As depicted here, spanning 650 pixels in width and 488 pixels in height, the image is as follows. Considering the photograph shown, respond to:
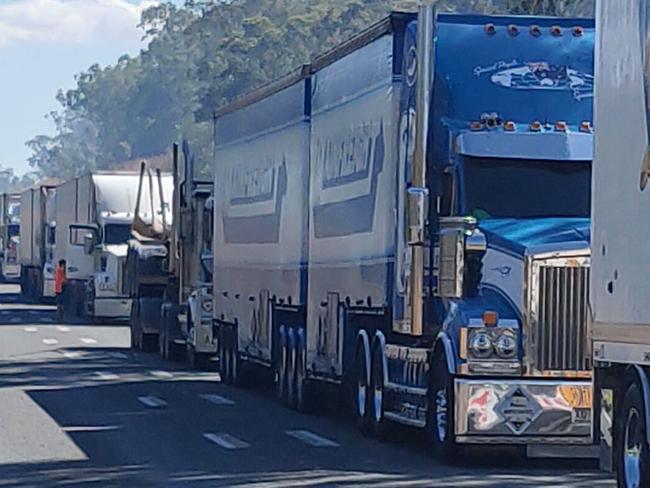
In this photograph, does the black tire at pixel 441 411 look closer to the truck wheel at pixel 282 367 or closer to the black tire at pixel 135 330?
the truck wheel at pixel 282 367

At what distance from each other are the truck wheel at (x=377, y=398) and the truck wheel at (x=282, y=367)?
4.40m

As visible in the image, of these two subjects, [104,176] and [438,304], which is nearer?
[438,304]

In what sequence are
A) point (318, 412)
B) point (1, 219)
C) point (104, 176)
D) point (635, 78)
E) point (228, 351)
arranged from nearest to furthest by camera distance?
1. point (635, 78)
2. point (318, 412)
3. point (228, 351)
4. point (104, 176)
5. point (1, 219)

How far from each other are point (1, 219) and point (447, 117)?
70.4 m

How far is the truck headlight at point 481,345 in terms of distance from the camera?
15.9 meters

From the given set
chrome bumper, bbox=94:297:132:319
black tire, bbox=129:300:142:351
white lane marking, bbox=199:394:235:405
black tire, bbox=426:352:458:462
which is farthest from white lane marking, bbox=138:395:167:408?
chrome bumper, bbox=94:297:132:319

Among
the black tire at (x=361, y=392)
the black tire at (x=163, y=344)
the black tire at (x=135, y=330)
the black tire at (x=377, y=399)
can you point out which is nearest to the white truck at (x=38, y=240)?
the black tire at (x=135, y=330)

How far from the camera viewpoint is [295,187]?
73.9 ft

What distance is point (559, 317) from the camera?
51.7 feet

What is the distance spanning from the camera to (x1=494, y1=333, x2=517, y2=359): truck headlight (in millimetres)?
15883

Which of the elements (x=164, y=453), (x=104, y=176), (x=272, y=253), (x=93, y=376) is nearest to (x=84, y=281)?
(x=104, y=176)

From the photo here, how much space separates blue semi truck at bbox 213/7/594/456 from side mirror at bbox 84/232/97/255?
2633 centimetres

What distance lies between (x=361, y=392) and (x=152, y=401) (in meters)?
5.27

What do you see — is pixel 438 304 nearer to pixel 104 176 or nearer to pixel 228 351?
pixel 228 351
